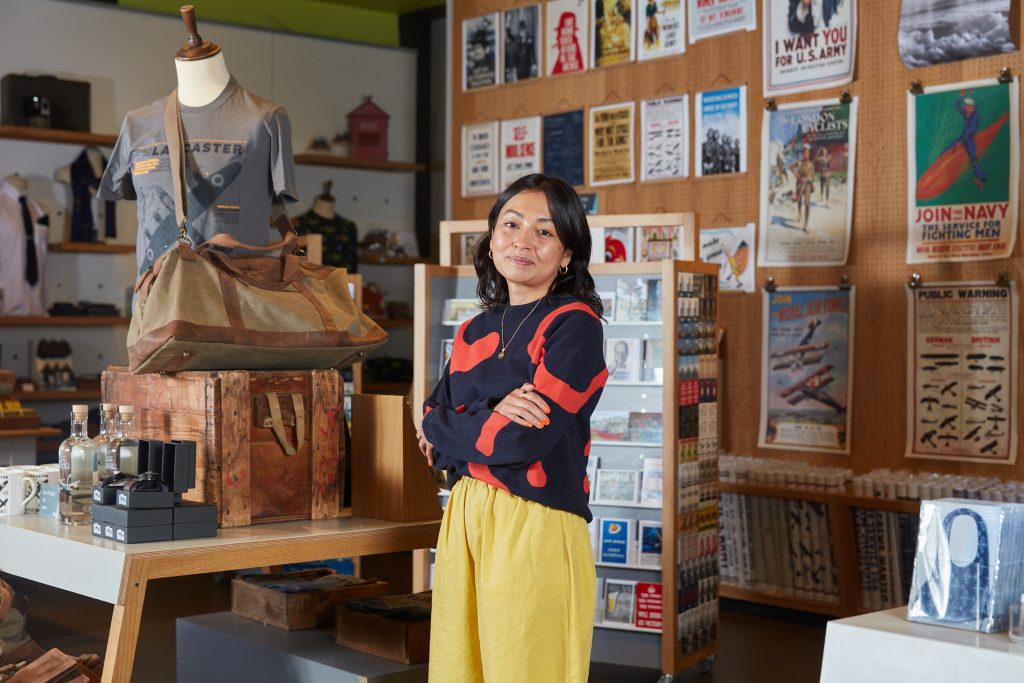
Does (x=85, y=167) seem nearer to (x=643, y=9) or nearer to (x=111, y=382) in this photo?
(x=643, y=9)

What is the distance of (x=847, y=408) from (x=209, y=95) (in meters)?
3.11

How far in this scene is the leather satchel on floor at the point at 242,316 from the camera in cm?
274

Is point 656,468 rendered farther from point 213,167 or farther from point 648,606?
point 213,167

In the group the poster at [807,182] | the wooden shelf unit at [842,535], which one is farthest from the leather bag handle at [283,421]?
the poster at [807,182]

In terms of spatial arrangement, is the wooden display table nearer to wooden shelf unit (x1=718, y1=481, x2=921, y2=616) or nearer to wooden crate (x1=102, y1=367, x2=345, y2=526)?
wooden crate (x1=102, y1=367, x2=345, y2=526)

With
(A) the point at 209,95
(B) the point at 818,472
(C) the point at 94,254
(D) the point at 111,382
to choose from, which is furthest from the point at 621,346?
(C) the point at 94,254

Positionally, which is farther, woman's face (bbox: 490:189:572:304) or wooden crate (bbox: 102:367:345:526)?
wooden crate (bbox: 102:367:345:526)

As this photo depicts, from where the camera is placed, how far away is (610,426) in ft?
15.0

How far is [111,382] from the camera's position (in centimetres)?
303

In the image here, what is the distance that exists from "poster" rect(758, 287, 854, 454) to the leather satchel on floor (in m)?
3.01

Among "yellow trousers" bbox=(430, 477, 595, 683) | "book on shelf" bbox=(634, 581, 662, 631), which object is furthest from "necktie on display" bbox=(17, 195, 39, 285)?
"yellow trousers" bbox=(430, 477, 595, 683)

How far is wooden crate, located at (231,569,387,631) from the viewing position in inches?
122

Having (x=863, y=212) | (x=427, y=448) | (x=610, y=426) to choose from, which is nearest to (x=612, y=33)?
(x=863, y=212)

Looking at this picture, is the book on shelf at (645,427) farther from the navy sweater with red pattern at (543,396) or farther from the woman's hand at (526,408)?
the woman's hand at (526,408)
